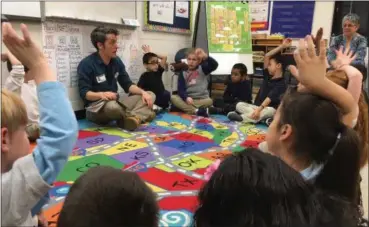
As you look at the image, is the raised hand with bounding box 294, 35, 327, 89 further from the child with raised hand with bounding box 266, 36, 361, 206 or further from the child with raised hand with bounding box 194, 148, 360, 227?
the child with raised hand with bounding box 194, 148, 360, 227

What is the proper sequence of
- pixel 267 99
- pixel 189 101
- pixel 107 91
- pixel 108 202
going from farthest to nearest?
pixel 189 101 < pixel 267 99 < pixel 107 91 < pixel 108 202

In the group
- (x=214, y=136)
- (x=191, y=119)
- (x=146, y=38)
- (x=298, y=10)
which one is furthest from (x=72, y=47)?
(x=298, y=10)

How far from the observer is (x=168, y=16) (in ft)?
11.5

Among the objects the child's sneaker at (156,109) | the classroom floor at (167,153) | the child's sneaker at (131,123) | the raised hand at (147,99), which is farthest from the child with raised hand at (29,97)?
the child's sneaker at (156,109)

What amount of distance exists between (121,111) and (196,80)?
40.4 inches

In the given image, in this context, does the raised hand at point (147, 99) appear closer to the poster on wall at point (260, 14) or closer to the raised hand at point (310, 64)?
the raised hand at point (310, 64)

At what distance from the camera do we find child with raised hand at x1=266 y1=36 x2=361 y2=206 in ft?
2.42

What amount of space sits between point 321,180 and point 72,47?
2267 mm

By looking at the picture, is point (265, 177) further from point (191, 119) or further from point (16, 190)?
point (191, 119)

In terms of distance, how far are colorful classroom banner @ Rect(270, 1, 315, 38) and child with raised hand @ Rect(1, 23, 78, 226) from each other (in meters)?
4.37

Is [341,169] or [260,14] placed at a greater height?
[260,14]

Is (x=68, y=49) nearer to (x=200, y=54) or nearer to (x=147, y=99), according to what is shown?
(x=147, y=99)

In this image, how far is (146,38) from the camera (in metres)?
3.27

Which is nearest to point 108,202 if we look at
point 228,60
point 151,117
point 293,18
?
point 151,117
